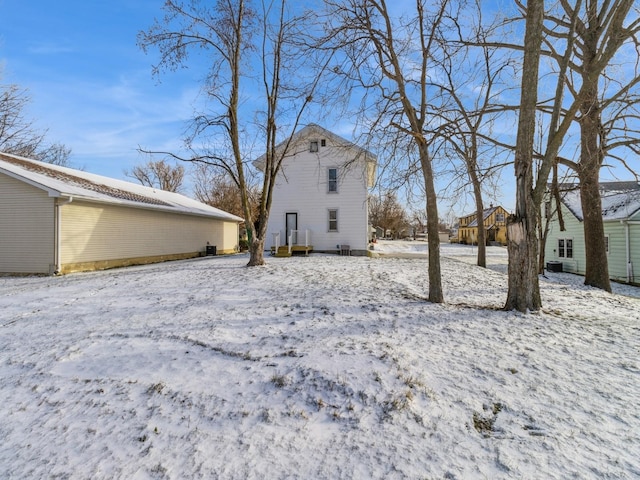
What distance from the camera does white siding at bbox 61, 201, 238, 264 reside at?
11727mm

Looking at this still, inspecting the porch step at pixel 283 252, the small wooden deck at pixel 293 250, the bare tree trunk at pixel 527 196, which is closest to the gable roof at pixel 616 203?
the bare tree trunk at pixel 527 196

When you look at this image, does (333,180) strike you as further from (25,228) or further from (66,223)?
(25,228)

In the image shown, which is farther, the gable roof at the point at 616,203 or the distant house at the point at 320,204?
the distant house at the point at 320,204

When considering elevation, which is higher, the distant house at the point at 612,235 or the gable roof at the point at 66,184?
the gable roof at the point at 66,184

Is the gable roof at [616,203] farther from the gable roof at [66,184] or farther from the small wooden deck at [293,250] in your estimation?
the gable roof at [66,184]

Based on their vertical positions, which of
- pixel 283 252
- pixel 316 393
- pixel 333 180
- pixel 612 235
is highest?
pixel 333 180

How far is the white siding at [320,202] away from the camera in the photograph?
699 inches

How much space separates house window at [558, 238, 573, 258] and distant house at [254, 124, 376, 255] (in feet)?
37.8

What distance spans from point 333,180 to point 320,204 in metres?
1.50

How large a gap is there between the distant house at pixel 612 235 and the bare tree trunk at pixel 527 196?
7995mm

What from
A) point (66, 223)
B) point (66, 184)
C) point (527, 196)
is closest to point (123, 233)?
point (66, 223)

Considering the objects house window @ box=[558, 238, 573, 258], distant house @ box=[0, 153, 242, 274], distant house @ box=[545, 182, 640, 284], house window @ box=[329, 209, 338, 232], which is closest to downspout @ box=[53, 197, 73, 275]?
distant house @ box=[0, 153, 242, 274]

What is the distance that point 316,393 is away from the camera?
3.11 meters

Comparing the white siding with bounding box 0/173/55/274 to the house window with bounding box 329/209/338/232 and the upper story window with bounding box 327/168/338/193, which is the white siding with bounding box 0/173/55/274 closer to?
the house window with bounding box 329/209/338/232
